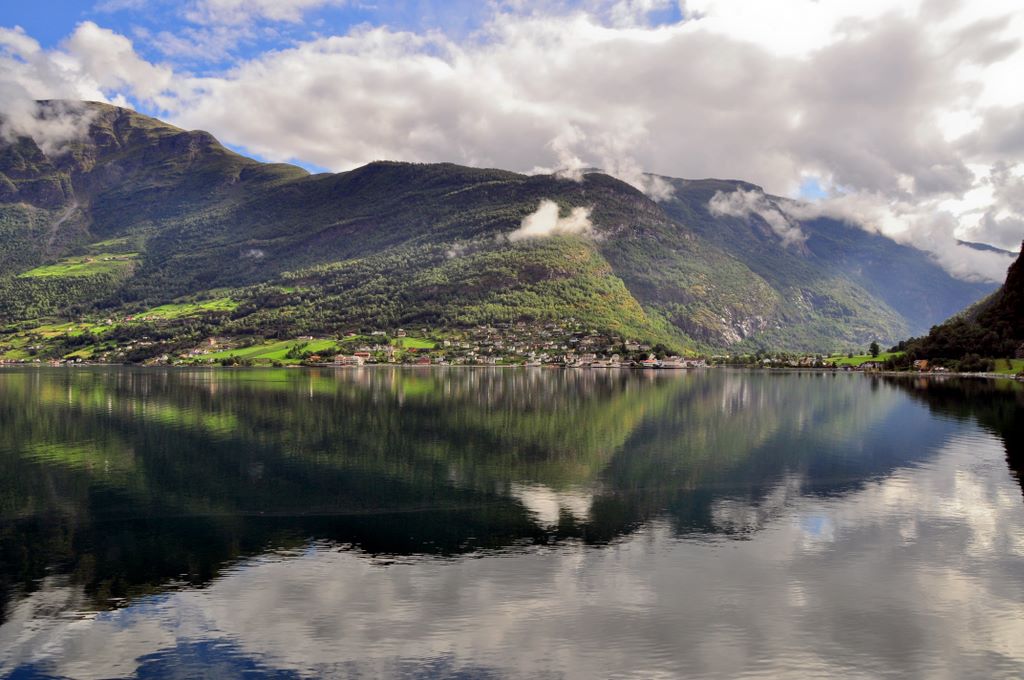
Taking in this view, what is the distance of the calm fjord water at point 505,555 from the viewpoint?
19.8 m

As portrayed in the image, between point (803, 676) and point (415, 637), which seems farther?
point (415, 637)

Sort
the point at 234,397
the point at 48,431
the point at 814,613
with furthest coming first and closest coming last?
1. the point at 234,397
2. the point at 48,431
3. the point at 814,613

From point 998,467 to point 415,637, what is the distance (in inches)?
1754

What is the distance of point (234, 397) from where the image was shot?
94.2m

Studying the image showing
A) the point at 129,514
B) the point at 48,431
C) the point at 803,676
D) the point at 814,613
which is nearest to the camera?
the point at 803,676

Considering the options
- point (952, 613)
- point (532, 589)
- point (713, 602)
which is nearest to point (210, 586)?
point (532, 589)

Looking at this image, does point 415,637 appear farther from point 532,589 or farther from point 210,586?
point 210,586

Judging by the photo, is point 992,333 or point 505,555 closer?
point 505,555

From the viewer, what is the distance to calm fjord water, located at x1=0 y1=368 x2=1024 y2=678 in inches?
781

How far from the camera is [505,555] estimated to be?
27.5 metres

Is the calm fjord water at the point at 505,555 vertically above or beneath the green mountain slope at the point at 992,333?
beneath

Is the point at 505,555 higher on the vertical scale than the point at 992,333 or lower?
lower

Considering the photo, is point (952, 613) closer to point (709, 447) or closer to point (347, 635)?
point (347, 635)

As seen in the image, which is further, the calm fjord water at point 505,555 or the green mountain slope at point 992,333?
the green mountain slope at point 992,333
